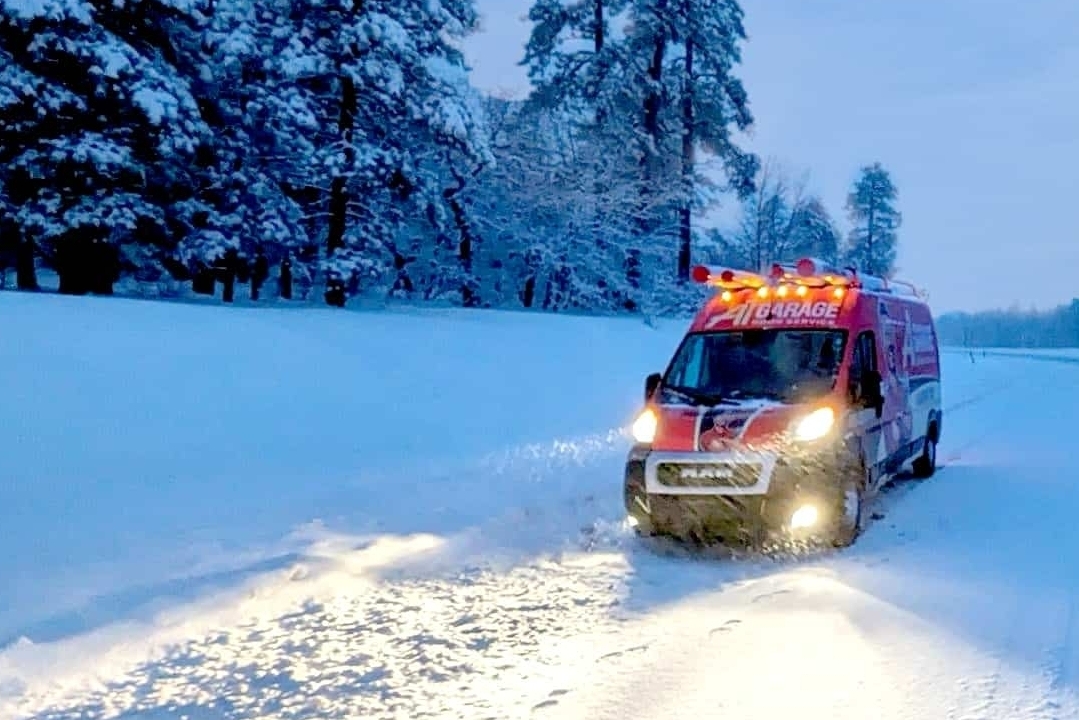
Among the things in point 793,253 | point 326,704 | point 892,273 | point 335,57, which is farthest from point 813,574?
point 892,273

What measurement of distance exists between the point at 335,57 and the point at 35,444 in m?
12.8

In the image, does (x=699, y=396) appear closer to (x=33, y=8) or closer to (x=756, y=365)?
(x=756, y=365)

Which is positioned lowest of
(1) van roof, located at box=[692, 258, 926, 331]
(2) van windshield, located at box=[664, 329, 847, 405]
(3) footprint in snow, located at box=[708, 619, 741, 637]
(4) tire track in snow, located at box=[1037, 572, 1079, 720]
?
(3) footprint in snow, located at box=[708, 619, 741, 637]

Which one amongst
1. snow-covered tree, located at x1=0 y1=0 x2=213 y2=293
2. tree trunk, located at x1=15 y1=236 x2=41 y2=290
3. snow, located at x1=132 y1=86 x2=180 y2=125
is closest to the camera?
snow-covered tree, located at x1=0 y1=0 x2=213 y2=293

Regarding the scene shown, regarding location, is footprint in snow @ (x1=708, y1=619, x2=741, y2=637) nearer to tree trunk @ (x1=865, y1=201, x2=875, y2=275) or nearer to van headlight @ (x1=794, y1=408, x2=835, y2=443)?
van headlight @ (x1=794, y1=408, x2=835, y2=443)

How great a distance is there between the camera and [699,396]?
8.52m

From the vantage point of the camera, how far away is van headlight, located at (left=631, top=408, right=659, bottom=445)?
8359 mm

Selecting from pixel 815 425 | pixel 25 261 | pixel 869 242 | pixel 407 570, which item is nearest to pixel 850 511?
pixel 815 425

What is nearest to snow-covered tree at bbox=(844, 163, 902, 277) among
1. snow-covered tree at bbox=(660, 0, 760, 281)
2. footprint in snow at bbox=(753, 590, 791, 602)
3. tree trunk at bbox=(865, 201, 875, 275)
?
tree trunk at bbox=(865, 201, 875, 275)

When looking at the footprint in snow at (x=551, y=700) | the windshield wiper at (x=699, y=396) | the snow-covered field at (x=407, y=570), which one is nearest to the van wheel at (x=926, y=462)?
the snow-covered field at (x=407, y=570)

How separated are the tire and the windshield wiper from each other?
118cm

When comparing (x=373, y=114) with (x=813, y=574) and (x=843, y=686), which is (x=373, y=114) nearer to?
(x=813, y=574)

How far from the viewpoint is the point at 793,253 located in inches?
2206

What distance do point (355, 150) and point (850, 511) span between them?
48.5 feet
